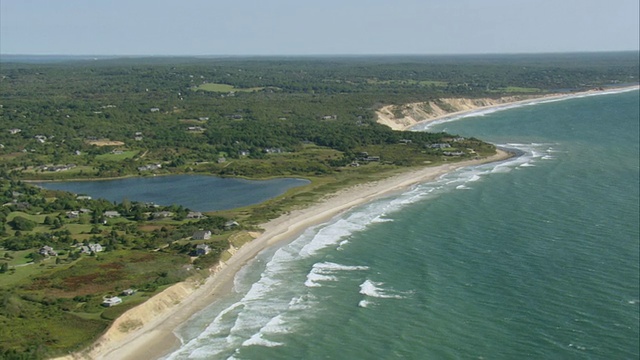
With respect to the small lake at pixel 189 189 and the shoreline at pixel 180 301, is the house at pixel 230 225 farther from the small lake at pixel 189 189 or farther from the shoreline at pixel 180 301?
the small lake at pixel 189 189

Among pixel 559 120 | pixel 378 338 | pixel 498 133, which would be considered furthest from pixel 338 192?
pixel 559 120

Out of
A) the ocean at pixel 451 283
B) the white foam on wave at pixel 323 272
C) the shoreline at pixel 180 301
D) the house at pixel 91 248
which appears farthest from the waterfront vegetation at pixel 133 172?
the white foam on wave at pixel 323 272

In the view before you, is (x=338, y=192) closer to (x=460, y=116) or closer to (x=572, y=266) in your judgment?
(x=572, y=266)

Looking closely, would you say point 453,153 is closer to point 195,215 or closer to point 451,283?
point 195,215

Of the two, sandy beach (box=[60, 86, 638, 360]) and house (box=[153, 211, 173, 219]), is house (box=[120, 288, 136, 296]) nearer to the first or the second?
sandy beach (box=[60, 86, 638, 360])

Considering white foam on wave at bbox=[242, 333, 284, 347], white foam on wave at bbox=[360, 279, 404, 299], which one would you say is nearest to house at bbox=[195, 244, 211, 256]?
white foam on wave at bbox=[360, 279, 404, 299]
